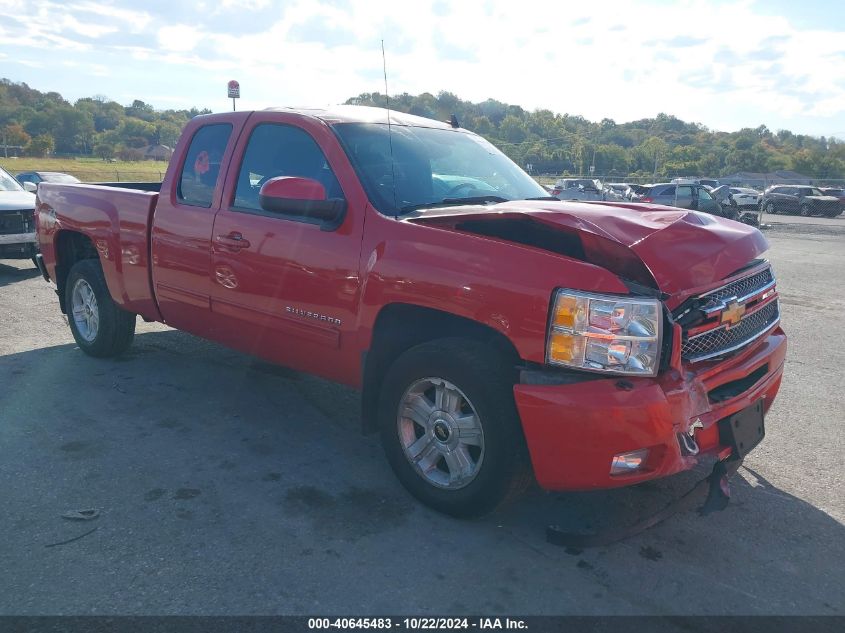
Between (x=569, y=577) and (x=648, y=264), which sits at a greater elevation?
(x=648, y=264)

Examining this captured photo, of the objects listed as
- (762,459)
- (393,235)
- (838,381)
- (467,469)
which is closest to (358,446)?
(467,469)

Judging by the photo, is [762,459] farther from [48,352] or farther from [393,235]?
[48,352]

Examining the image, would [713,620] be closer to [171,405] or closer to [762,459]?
[762,459]

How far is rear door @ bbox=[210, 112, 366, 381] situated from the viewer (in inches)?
149

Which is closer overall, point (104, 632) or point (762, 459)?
point (104, 632)

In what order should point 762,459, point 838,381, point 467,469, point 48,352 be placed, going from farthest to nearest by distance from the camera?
point 48,352, point 838,381, point 762,459, point 467,469

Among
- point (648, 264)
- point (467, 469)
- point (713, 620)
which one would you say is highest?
point (648, 264)

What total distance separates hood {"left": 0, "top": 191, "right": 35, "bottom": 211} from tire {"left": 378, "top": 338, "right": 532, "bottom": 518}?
8.36 metres

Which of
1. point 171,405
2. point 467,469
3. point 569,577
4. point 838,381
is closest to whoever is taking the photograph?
point 569,577

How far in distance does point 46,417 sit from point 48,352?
70.2 inches

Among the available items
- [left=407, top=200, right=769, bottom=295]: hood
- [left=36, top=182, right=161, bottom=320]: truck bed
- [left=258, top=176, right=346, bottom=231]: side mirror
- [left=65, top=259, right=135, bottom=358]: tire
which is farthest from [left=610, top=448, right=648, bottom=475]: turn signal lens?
[left=65, top=259, right=135, bottom=358]: tire

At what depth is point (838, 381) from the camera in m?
5.79

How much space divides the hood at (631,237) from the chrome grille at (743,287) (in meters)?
0.07

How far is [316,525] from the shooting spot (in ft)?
11.1
